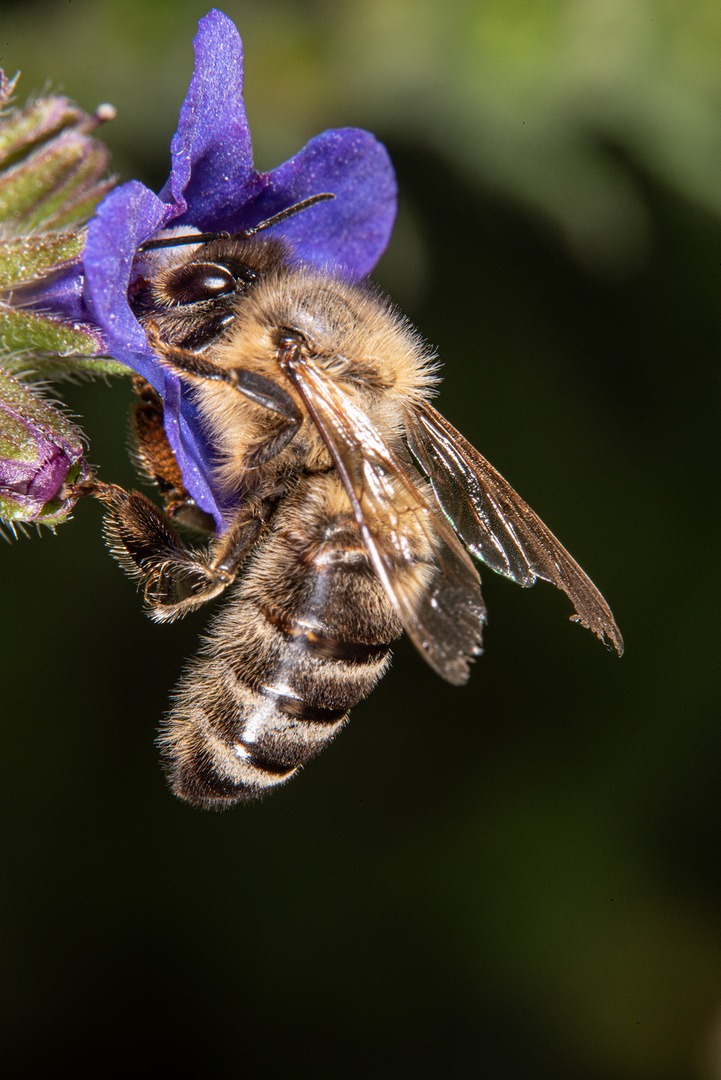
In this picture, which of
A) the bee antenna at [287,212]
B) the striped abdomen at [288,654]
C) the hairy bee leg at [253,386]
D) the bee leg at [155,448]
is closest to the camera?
the hairy bee leg at [253,386]

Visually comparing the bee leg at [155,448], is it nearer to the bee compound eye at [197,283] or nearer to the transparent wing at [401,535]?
the bee compound eye at [197,283]

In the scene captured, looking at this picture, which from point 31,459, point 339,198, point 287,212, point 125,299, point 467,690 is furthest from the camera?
point 467,690

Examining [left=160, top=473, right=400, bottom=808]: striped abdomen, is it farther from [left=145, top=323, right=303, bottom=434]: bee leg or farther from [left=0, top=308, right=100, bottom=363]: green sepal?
[left=0, top=308, right=100, bottom=363]: green sepal

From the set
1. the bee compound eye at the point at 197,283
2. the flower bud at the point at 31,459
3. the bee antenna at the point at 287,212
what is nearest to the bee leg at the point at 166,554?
the flower bud at the point at 31,459

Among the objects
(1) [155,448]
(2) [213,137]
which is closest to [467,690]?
(1) [155,448]

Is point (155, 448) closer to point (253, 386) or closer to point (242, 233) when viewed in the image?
point (253, 386)

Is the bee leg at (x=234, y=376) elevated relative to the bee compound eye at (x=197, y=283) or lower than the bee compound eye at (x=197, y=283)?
lower
